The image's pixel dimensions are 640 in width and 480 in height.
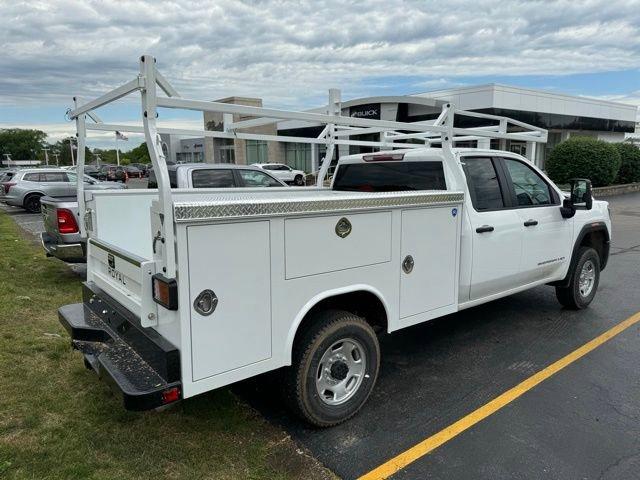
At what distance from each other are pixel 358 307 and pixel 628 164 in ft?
89.0

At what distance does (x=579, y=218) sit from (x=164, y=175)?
488cm

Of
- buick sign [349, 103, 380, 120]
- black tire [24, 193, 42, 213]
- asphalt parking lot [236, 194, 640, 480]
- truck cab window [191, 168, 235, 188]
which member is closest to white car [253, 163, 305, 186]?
buick sign [349, 103, 380, 120]

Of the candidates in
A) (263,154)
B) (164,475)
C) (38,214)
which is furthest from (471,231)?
(263,154)

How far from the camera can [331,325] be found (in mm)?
3385

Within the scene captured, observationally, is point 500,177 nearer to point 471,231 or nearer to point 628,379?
point 471,231

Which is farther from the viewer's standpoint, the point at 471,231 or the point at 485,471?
the point at 471,231

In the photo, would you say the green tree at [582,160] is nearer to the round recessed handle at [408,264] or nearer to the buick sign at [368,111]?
the buick sign at [368,111]

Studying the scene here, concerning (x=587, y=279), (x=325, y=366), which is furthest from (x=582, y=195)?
(x=325, y=366)

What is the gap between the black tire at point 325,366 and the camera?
3.29 metres

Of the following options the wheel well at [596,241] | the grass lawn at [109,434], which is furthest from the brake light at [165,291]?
the wheel well at [596,241]

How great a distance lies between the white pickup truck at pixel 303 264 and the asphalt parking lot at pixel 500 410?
35 centimetres

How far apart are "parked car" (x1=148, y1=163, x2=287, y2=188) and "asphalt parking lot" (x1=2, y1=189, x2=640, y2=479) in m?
4.90

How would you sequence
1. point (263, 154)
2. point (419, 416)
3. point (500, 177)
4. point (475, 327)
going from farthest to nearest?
point (263, 154)
point (475, 327)
point (500, 177)
point (419, 416)

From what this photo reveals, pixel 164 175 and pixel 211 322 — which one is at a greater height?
pixel 164 175
